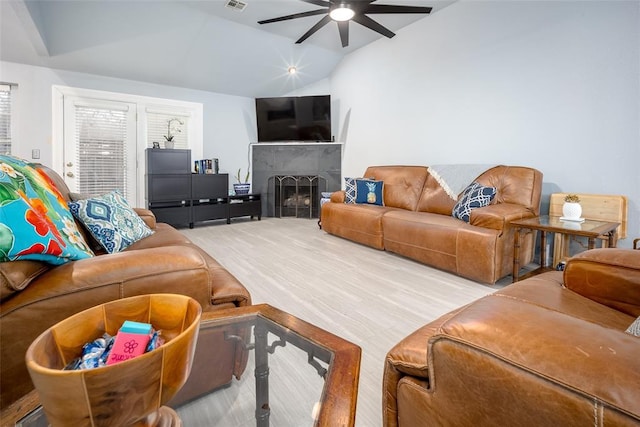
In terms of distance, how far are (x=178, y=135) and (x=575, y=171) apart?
5611 millimetres

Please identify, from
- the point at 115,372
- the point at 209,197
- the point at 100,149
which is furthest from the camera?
the point at 209,197

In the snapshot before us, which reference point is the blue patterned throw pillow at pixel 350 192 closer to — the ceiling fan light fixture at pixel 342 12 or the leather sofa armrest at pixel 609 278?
the ceiling fan light fixture at pixel 342 12

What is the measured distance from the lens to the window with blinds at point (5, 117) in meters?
4.00

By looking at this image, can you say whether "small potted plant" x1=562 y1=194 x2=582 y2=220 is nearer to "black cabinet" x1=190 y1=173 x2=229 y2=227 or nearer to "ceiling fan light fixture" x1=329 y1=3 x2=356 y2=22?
"ceiling fan light fixture" x1=329 y1=3 x2=356 y2=22

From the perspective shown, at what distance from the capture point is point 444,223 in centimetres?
287

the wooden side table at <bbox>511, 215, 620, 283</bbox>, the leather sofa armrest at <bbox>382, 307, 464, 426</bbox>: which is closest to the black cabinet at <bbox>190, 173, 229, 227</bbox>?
the wooden side table at <bbox>511, 215, 620, 283</bbox>

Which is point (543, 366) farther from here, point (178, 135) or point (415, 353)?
point (178, 135)

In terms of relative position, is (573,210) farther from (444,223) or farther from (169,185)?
(169,185)

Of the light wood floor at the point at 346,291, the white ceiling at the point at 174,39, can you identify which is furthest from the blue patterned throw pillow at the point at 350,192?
the white ceiling at the point at 174,39

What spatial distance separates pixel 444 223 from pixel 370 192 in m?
1.38

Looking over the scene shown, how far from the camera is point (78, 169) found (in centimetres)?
456

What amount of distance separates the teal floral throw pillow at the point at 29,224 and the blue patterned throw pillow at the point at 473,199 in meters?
2.90

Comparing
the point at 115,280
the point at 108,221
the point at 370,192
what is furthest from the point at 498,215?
the point at 108,221

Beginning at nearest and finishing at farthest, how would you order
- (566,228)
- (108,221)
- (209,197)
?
(108,221), (566,228), (209,197)
